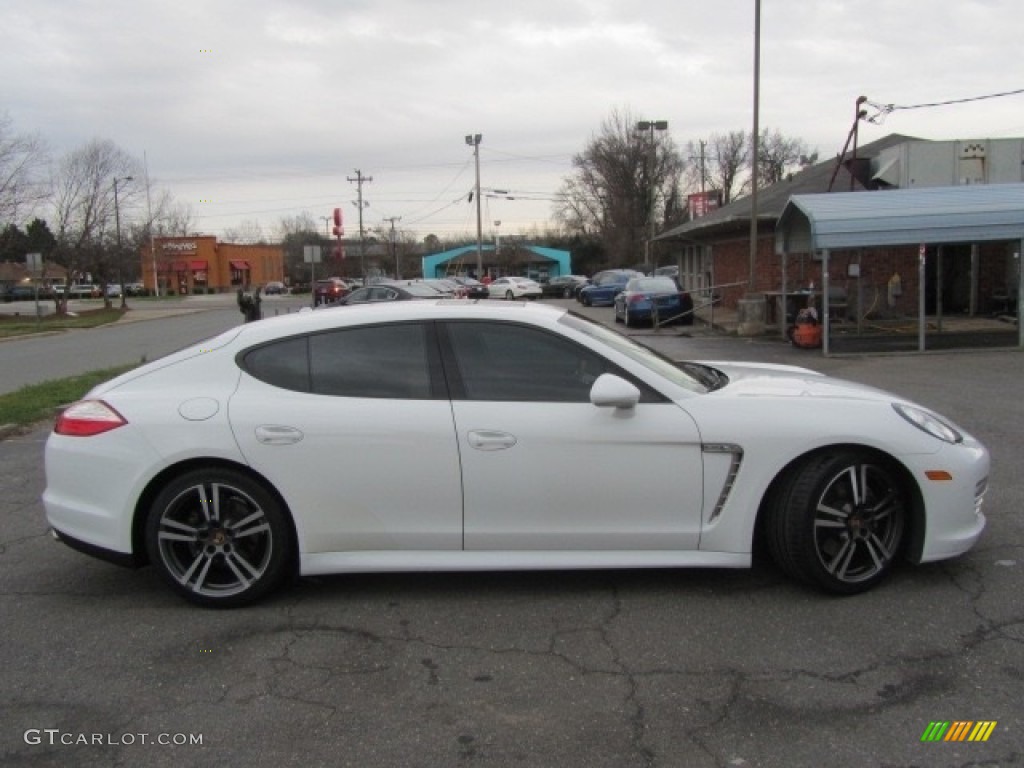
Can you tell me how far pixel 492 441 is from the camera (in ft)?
12.9

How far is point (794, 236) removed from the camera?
62.7 ft

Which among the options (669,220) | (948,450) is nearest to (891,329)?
(948,450)

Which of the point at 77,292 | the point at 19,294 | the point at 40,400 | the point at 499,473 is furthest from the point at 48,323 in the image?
the point at 19,294

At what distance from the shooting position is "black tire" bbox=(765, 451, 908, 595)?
12.9ft

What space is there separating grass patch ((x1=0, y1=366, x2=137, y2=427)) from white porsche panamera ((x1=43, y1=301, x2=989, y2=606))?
20.6 ft

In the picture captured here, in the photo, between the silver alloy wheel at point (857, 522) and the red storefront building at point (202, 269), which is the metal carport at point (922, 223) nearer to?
the silver alloy wheel at point (857, 522)

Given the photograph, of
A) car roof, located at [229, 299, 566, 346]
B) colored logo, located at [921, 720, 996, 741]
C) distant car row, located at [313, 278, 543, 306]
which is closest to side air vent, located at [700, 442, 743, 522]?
car roof, located at [229, 299, 566, 346]

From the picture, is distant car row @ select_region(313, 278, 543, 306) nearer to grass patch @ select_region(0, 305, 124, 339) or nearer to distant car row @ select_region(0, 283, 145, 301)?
grass patch @ select_region(0, 305, 124, 339)

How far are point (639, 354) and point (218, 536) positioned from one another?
2.29 meters

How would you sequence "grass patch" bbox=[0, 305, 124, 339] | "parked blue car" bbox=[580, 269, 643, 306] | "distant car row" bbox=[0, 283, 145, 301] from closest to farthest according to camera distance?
"grass patch" bbox=[0, 305, 124, 339]
"parked blue car" bbox=[580, 269, 643, 306]
"distant car row" bbox=[0, 283, 145, 301]

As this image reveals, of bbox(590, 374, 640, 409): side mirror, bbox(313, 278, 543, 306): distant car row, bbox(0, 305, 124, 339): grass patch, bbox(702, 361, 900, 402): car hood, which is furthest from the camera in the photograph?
bbox(0, 305, 124, 339): grass patch

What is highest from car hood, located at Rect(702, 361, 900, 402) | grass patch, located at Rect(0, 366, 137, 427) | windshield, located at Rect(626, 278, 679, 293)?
windshield, located at Rect(626, 278, 679, 293)

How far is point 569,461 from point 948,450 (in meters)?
1.81

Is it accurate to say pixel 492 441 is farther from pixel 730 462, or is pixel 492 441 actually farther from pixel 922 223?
pixel 922 223
